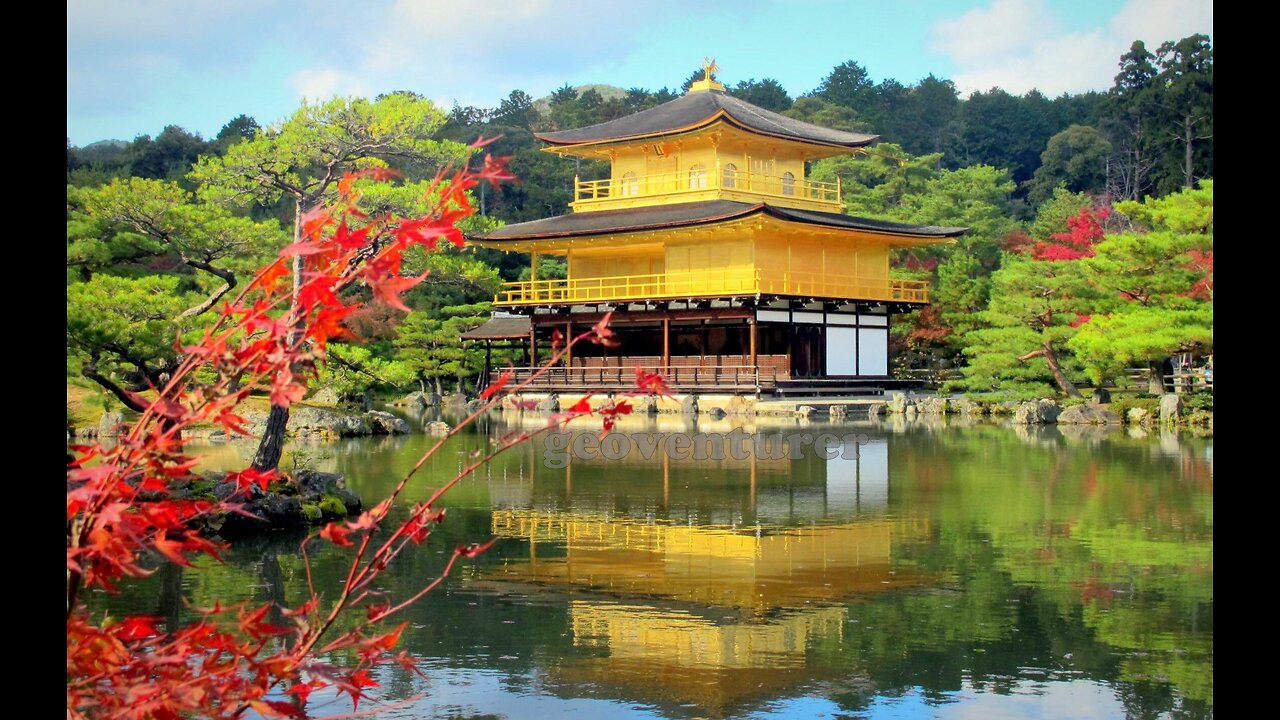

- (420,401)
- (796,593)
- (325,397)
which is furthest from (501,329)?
(796,593)

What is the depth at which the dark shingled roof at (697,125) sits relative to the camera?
105ft

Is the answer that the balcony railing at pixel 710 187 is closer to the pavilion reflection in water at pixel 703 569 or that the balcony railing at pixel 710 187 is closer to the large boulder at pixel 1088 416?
the large boulder at pixel 1088 416

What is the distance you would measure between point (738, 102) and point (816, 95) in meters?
39.6

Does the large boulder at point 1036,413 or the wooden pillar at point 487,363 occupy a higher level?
the wooden pillar at point 487,363

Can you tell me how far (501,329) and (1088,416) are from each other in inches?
638

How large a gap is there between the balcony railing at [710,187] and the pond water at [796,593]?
60.5 ft

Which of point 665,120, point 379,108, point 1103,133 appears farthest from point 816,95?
point 379,108

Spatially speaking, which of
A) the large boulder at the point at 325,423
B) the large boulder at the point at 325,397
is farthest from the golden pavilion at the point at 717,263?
the large boulder at the point at 325,423

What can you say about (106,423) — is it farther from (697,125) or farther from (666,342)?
(697,125)

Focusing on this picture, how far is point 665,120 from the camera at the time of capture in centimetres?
3347
